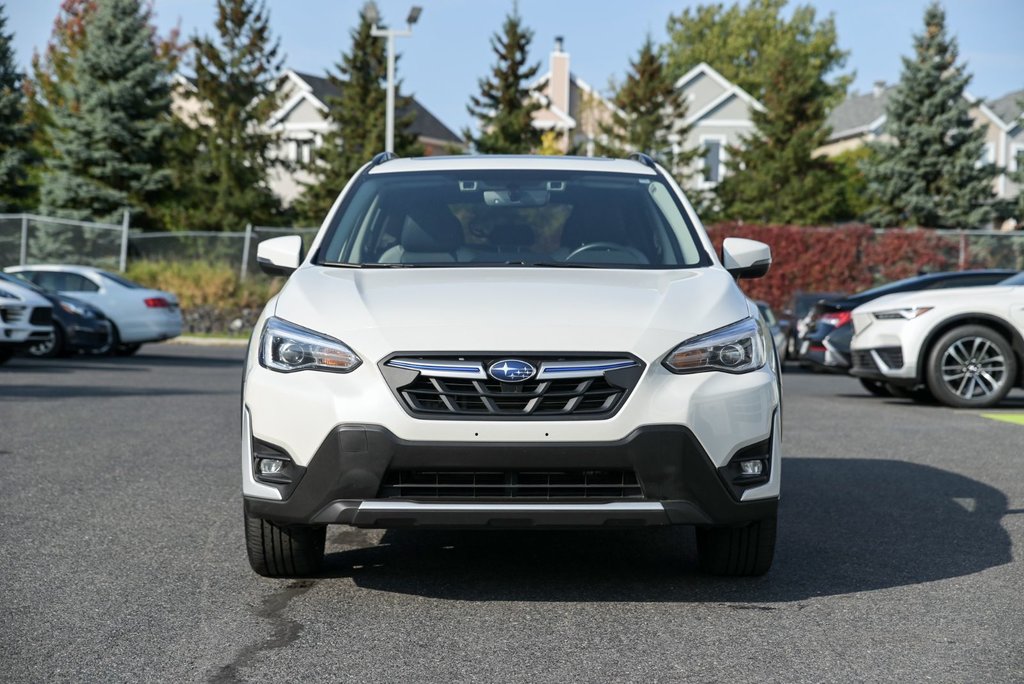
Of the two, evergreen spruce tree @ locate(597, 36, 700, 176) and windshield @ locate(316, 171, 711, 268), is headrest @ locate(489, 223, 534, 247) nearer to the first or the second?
windshield @ locate(316, 171, 711, 268)

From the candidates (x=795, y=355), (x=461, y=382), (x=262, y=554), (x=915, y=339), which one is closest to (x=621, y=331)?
(x=461, y=382)

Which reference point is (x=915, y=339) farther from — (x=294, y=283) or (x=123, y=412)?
(x=294, y=283)

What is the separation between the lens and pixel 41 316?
61.3 ft

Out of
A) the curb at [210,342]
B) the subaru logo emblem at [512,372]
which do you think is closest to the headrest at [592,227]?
the subaru logo emblem at [512,372]

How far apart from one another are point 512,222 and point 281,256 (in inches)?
40.8

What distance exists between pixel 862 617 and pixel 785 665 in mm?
776

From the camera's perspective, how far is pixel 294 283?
560 cm

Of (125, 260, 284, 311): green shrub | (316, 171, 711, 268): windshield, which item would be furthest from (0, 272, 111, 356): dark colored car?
(316, 171, 711, 268): windshield

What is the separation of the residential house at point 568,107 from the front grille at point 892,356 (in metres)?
37.5

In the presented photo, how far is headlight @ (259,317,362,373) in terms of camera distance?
4.98 metres

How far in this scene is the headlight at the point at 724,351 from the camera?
4.99 metres

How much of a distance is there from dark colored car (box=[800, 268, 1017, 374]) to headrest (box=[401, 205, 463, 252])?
9438 mm

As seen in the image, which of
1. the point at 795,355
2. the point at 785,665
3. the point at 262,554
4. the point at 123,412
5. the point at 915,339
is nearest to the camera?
the point at 785,665

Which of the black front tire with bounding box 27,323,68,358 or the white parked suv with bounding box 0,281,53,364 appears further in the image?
the black front tire with bounding box 27,323,68,358
